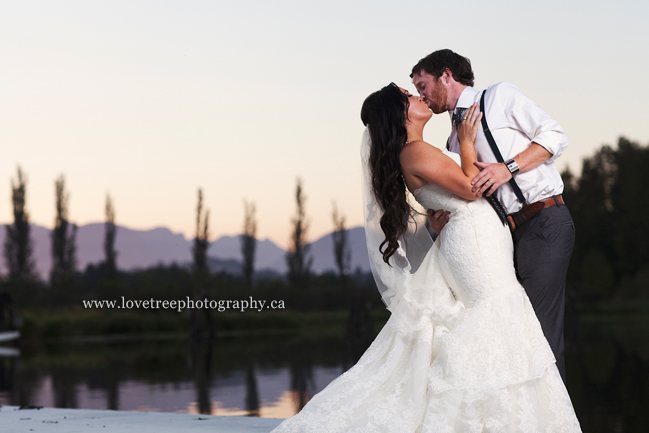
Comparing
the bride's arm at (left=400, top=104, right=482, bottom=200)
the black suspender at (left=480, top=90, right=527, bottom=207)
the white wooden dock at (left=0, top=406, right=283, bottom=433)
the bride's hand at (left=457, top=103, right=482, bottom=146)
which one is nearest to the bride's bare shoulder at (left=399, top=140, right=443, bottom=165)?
the bride's arm at (left=400, top=104, right=482, bottom=200)

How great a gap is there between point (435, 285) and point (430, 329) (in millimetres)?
196

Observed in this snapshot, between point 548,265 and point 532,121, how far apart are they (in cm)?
60

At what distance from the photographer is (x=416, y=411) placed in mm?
2826

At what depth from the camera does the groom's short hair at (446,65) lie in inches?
120

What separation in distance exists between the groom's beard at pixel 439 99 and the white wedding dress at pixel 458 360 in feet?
0.87

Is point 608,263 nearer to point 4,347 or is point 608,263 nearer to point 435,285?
point 4,347

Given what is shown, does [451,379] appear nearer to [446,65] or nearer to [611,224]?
[446,65]

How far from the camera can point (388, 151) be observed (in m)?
2.98

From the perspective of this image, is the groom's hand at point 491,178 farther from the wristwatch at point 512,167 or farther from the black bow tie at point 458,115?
the black bow tie at point 458,115

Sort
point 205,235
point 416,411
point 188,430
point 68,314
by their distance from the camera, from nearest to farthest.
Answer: point 416,411
point 188,430
point 68,314
point 205,235

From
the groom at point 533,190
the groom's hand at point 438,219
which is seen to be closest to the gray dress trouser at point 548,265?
the groom at point 533,190

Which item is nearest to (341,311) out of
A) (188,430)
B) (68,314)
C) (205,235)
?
(205,235)

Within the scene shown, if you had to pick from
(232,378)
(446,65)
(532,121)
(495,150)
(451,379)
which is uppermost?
(446,65)

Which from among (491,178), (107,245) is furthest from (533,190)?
(107,245)
